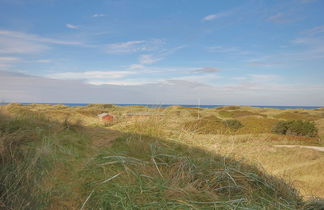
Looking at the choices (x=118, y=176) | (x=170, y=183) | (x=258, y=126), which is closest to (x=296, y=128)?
(x=258, y=126)

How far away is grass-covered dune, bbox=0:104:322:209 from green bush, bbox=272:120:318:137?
1194cm

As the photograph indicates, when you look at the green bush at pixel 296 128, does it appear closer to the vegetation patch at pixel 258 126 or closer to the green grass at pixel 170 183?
the vegetation patch at pixel 258 126

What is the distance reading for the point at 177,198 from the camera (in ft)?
7.36

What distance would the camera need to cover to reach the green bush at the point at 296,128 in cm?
1412

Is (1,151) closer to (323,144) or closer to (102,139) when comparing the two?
(102,139)

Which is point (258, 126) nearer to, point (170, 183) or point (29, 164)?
point (170, 183)

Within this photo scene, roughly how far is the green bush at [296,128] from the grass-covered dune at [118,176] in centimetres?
1194

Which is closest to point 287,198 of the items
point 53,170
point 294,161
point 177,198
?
point 177,198

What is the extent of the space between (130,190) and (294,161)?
7723mm

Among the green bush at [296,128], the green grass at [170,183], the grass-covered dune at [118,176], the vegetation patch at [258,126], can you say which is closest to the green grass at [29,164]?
the grass-covered dune at [118,176]

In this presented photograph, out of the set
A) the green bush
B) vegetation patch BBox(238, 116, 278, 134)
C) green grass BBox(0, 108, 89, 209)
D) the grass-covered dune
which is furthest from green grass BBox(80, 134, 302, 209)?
the green bush

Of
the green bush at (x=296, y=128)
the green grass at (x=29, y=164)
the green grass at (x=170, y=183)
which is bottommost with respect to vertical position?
the green bush at (x=296, y=128)

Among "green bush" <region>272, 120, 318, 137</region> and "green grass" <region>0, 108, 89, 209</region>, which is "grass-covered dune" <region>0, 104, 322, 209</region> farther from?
"green bush" <region>272, 120, 318, 137</region>

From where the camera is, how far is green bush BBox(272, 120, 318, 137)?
14117 mm
